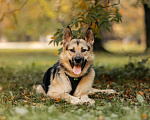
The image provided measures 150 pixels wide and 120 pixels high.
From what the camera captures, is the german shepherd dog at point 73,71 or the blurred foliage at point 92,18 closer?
the german shepherd dog at point 73,71

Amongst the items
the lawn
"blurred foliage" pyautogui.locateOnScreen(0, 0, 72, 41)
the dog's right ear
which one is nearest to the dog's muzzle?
the dog's right ear

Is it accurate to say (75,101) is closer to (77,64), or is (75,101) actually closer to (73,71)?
(73,71)

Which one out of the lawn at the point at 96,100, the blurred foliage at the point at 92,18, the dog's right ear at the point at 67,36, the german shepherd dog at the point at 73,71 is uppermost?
the blurred foliage at the point at 92,18

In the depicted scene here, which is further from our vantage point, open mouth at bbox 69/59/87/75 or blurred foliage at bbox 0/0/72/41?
blurred foliage at bbox 0/0/72/41

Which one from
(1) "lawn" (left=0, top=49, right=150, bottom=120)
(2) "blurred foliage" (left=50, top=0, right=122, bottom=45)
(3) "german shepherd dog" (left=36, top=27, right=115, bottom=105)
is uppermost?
(2) "blurred foliage" (left=50, top=0, right=122, bottom=45)

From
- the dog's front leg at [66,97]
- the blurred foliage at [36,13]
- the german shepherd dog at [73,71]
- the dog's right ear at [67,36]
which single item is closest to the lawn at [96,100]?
the dog's front leg at [66,97]

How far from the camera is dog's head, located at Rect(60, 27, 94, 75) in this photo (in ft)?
16.5

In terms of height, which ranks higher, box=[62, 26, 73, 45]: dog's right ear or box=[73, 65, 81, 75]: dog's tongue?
box=[62, 26, 73, 45]: dog's right ear

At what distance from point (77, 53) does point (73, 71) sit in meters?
0.41

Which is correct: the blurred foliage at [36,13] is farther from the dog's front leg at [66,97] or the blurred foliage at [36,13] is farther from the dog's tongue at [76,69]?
the dog's front leg at [66,97]

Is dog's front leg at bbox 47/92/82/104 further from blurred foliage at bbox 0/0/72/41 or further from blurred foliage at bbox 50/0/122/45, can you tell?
blurred foliage at bbox 0/0/72/41

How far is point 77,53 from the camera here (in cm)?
502

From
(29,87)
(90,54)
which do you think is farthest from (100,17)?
(29,87)

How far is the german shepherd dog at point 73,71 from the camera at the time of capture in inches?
201
